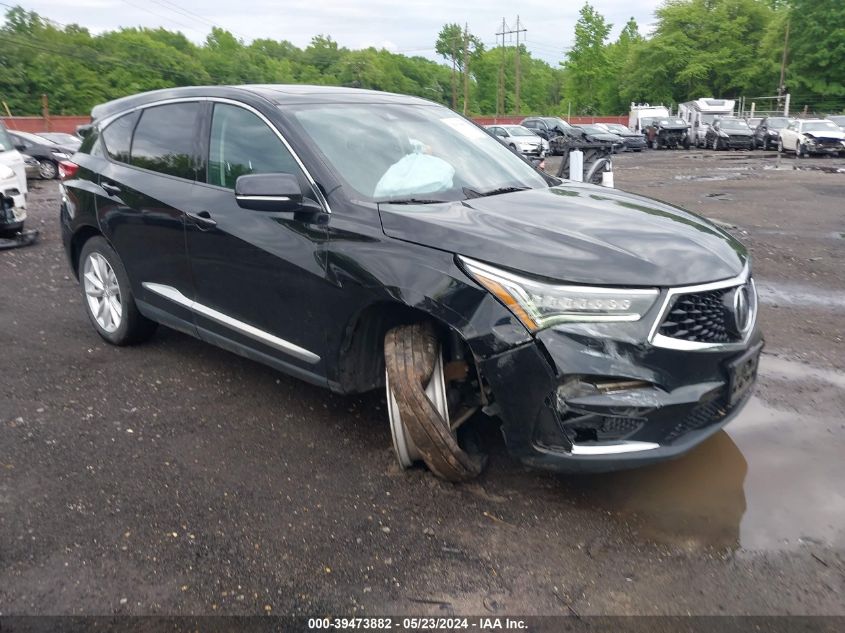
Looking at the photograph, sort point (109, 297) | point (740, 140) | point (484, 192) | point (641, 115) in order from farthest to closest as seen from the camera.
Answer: point (641, 115) < point (740, 140) < point (109, 297) < point (484, 192)

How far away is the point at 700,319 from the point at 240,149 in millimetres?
2588

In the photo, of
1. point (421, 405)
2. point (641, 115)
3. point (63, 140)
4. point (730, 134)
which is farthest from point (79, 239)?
point (641, 115)

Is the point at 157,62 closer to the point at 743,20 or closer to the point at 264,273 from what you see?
the point at 743,20

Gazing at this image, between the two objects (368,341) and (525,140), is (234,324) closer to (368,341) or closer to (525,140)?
(368,341)

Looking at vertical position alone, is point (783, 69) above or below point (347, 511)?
above

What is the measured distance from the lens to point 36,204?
1448 centimetres

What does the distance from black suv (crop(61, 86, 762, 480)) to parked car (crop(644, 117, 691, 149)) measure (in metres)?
40.3

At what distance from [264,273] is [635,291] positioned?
1893mm

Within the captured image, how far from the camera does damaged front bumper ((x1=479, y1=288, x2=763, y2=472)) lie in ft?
9.74

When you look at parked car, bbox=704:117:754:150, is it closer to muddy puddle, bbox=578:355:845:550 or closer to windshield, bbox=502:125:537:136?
windshield, bbox=502:125:537:136

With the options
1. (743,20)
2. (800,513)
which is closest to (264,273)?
(800,513)

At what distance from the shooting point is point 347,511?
3.37 meters

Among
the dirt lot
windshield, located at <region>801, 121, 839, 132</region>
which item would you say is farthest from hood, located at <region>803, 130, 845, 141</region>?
the dirt lot

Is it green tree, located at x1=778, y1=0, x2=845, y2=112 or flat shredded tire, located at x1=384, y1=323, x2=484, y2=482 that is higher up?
green tree, located at x1=778, y1=0, x2=845, y2=112
